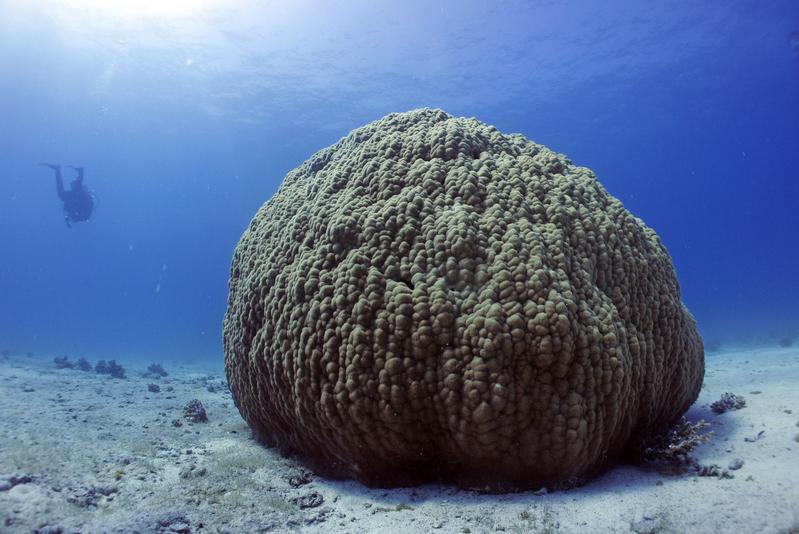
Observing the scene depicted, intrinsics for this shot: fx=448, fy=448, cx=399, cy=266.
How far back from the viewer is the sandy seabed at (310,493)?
2.77 metres

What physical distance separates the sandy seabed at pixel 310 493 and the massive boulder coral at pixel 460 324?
29 cm

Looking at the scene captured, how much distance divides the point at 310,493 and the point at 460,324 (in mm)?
1871

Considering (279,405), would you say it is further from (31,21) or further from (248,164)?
(248,164)

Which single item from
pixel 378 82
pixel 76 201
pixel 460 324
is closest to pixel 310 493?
pixel 460 324

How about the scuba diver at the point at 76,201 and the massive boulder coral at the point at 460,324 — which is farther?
the scuba diver at the point at 76,201

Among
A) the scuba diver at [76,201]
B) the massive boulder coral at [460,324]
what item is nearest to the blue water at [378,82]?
the scuba diver at [76,201]

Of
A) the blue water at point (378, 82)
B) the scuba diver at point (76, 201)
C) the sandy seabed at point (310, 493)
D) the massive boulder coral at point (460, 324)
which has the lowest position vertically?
the sandy seabed at point (310, 493)

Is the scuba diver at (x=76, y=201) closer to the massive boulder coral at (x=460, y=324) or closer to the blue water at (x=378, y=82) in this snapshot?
the blue water at (x=378, y=82)

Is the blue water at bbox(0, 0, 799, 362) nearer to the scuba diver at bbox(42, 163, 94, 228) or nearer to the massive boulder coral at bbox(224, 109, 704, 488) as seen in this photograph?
the scuba diver at bbox(42, 163, 94, 228)

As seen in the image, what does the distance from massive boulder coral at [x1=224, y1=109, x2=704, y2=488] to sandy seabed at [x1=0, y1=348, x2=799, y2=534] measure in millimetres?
293

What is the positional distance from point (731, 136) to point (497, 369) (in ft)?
263

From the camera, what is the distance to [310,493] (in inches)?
145

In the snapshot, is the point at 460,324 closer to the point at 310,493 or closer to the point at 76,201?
the point at 310,493

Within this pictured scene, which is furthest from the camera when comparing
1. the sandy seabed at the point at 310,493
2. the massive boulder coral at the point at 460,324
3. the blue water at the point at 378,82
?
the blue water at the point at 378,82
